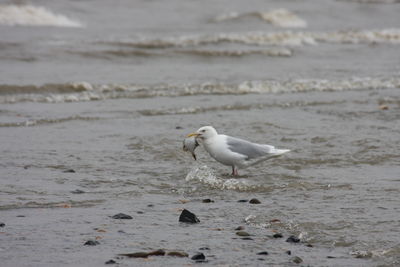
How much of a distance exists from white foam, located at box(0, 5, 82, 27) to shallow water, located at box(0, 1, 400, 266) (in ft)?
3.68

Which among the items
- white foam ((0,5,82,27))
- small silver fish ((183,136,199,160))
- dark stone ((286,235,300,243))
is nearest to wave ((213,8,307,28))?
white foam ((0,5,82,27))

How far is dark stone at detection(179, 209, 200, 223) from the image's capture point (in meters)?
5.61

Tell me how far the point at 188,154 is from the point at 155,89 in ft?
15.5

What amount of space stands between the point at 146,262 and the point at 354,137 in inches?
199

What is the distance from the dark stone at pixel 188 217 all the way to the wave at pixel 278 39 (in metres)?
13.0

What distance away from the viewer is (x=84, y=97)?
12.0m

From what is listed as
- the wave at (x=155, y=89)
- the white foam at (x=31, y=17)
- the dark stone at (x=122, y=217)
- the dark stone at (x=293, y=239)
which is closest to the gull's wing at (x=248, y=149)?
the dark stone at (x=122, y=217)

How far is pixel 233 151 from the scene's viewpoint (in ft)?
24.0

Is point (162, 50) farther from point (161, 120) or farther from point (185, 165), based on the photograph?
point (185, 165)

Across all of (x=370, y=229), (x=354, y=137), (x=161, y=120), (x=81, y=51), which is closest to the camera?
(x=370, y=229)

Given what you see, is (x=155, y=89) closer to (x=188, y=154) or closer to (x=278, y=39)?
(x=188, y=154)

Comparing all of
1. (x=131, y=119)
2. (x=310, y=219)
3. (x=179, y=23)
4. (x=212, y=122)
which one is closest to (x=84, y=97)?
(x=131, y=119)

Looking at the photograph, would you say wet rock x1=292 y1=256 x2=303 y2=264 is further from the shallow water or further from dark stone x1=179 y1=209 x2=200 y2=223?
dark stone x1=179 y1=209 x2=200 y2=223

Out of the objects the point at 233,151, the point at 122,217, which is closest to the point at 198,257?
the point at 122,217
